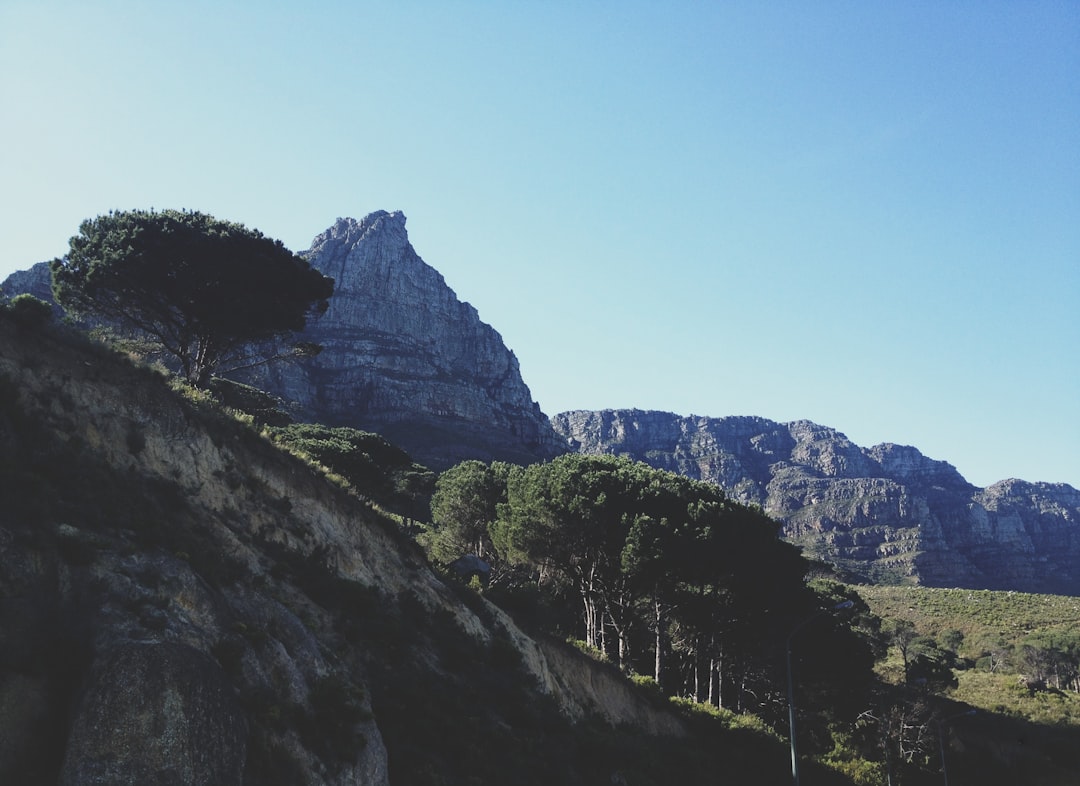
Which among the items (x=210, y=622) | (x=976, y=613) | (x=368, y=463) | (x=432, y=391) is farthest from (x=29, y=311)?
(x=432, y=391)

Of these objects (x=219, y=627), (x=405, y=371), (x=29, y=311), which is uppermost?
(x=405, y=371)

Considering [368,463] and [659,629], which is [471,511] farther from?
[659,629]

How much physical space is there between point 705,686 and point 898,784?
13.9 m

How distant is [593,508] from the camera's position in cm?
4388

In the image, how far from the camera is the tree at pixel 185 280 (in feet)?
100

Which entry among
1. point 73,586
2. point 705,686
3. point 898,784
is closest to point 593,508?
point 705,686

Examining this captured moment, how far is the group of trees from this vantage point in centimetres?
4375

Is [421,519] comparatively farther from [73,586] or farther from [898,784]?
[73,586]

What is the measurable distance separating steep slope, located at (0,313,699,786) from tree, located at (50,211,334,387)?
8265 mm

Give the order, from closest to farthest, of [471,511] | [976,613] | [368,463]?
1. [368,463]
2. [471,511]
3. [976,613]

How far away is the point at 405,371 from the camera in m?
166

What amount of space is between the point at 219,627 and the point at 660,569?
31.3 m

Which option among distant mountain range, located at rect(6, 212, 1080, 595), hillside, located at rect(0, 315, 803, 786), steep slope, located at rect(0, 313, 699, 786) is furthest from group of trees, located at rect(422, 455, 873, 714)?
distant mountain range, located at rect(6, 212, 1080, 595)

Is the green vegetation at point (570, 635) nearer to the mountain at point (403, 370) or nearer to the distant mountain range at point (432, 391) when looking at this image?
the mountain at point (403, 370)
